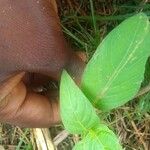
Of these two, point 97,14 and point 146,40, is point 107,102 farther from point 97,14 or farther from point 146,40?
point 97,14

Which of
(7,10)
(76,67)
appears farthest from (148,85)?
(7,10)

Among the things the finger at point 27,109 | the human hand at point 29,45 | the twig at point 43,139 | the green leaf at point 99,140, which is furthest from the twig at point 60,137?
the green leaf at point 99,140

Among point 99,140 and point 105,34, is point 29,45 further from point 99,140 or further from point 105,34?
point 105,34

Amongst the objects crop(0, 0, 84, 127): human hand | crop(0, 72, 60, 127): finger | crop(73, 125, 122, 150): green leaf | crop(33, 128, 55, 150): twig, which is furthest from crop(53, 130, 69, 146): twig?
crop(73, 125, 122, 150): green leaf

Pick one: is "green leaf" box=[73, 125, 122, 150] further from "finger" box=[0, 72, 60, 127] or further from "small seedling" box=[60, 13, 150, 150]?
"finger" box=[0, 72, 60, 127]

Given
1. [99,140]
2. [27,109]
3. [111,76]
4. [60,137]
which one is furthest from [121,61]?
[60,137]

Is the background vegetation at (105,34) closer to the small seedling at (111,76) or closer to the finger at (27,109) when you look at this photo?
the finger at (27,109)
